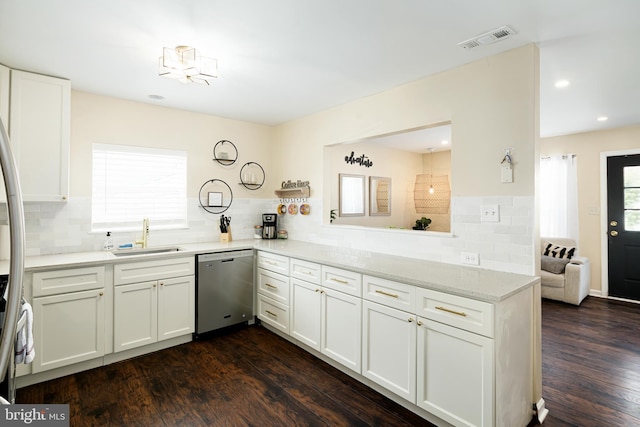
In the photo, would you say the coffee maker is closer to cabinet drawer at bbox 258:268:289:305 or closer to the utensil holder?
the utensil holder

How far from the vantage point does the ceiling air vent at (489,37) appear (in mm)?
2047

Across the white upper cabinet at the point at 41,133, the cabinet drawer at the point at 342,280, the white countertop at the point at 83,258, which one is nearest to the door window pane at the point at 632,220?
the cabinet drawer at the point at 342,280

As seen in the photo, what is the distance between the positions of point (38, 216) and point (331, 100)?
2.91 metres

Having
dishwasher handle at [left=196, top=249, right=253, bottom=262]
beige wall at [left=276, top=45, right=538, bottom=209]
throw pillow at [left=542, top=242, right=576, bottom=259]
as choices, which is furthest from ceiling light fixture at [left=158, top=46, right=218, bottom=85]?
throw pillow at [left=542, top=242, right=576, bottom=259]

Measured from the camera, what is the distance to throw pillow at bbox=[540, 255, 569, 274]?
4.61 m

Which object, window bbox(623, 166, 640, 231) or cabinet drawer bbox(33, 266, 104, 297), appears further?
window bbox(623, 166, 640, 231)

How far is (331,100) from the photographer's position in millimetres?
3473

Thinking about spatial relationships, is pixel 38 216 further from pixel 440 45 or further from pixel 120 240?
pixel 440 45

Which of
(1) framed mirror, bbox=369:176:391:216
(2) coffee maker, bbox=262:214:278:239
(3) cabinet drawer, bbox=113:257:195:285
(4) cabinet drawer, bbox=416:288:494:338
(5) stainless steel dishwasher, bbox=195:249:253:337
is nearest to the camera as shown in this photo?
(4) cabinet drawer, bbox=416:288:494:338

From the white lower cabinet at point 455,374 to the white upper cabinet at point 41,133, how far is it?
313cm

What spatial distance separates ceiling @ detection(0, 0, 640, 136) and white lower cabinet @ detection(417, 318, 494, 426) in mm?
1814

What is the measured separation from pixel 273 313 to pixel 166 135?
7.40 feet

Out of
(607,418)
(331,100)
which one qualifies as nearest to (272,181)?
(331,100)

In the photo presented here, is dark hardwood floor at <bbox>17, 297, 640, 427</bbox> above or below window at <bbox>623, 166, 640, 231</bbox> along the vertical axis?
below
